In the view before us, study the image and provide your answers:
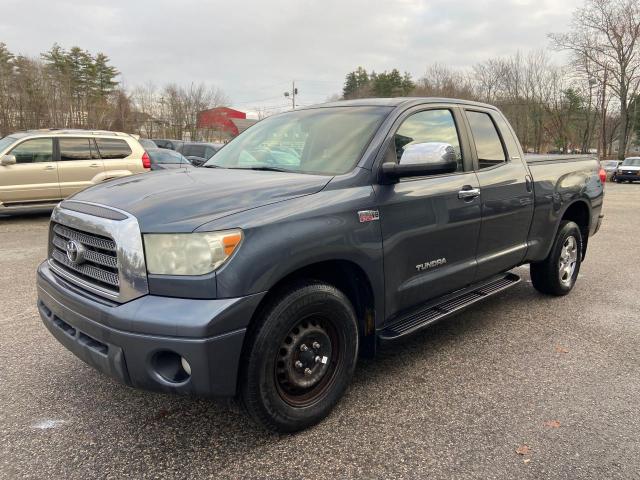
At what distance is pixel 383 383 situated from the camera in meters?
3.19

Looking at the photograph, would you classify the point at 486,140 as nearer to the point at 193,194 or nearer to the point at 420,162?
the point at 420,162

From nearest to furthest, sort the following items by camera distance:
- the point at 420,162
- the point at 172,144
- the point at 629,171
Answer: the point at 420,162, the point at 172,144, the point at 629,171

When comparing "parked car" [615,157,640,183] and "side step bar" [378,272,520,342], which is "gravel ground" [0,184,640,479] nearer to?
"side step bar" [378,272,520,342]

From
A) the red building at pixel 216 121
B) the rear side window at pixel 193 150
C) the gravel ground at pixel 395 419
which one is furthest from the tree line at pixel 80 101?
the gravel ground at pixel 395 419

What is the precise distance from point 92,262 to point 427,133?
2371 millimetres

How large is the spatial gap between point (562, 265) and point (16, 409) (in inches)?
194

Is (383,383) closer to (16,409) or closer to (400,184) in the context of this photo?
(400,184)

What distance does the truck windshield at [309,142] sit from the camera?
3.06 m

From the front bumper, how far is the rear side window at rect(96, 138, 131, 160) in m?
8.74

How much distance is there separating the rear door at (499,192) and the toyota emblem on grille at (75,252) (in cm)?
274

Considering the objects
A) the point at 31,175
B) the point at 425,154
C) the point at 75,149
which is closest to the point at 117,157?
the point at 75,149

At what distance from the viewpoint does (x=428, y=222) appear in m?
3.16

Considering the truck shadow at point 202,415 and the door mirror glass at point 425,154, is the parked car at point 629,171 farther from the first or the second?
the door mirror glass at point 425,154

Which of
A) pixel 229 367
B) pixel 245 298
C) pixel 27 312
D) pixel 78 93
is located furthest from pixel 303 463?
pixel 78 93
